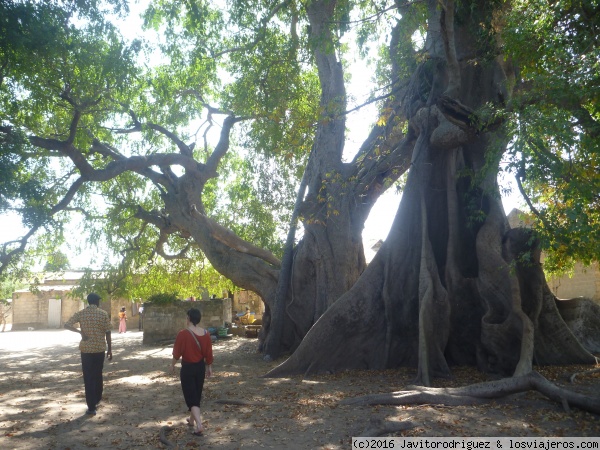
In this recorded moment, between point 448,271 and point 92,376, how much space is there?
6.40 m

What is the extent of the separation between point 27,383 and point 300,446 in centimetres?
779

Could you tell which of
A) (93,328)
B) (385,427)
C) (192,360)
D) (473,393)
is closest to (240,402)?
(192,360)

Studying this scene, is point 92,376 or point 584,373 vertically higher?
point 92,376

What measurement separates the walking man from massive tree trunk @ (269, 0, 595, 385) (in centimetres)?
360

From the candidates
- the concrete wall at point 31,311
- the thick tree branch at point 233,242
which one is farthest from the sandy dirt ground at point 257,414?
the concrete wall at point 31,311

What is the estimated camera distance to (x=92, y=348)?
809 centimetres

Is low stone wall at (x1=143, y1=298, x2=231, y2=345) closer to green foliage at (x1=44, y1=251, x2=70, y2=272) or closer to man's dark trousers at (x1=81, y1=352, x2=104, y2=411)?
green foliage at (x1=44, y1=251, x2=70, y2=272)

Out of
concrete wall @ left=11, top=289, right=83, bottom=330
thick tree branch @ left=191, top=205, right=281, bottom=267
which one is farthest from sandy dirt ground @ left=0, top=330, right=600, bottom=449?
concrete wall @ left=11, top=289, right=83, bottom=330

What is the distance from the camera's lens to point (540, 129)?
7.57 metres

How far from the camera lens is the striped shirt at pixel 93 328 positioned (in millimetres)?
8086

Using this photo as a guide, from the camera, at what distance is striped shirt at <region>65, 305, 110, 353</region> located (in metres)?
8.09

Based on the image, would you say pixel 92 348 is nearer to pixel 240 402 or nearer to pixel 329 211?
pixel 240 402

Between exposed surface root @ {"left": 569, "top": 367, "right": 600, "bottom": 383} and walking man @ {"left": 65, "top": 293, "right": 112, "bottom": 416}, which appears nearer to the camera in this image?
walking man @ {"left": 65, "top": 293, "right": 112, "bottom": 416}

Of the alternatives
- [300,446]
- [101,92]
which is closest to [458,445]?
[300,446]
